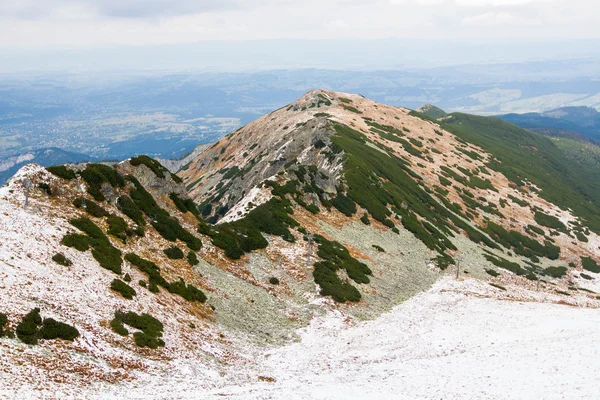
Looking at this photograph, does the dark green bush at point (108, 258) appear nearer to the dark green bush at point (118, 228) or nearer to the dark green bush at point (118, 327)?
the dark green bush at point (118, 228)

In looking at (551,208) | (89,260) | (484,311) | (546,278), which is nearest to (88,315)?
(89,260)

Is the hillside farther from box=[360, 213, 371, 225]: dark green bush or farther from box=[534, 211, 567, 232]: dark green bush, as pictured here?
box=[360, 213, 371, 225]: dark green bush

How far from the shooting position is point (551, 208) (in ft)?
384

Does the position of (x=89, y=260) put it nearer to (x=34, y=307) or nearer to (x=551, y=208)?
(x=34, y=307)

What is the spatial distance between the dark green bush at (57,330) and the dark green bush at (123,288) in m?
6.28

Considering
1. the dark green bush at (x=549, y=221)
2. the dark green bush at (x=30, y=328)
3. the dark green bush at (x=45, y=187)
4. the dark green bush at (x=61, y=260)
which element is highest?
the dark green bush at (x=45, y=187)

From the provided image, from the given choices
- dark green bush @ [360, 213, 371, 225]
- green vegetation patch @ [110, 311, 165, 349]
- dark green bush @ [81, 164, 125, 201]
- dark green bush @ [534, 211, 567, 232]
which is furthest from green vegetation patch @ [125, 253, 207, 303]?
dark green bush @ [534, 211, 567, 232]

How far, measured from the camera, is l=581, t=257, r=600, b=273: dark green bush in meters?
84.2

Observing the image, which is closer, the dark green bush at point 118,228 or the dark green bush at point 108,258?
the dark green bush at point 108,258

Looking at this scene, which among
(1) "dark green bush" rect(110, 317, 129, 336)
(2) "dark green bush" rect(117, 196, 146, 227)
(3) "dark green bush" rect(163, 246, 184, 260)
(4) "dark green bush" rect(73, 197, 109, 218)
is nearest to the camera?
(1) "dark green bush" rect(110, 317, 129, 336)

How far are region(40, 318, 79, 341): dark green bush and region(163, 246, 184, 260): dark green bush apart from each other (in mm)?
15579

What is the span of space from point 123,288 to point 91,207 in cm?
1098

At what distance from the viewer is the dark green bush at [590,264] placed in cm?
8419

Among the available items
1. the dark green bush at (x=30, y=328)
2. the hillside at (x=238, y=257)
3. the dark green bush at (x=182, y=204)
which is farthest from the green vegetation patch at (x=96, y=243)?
the dark green bush at (x=182, y=204)
